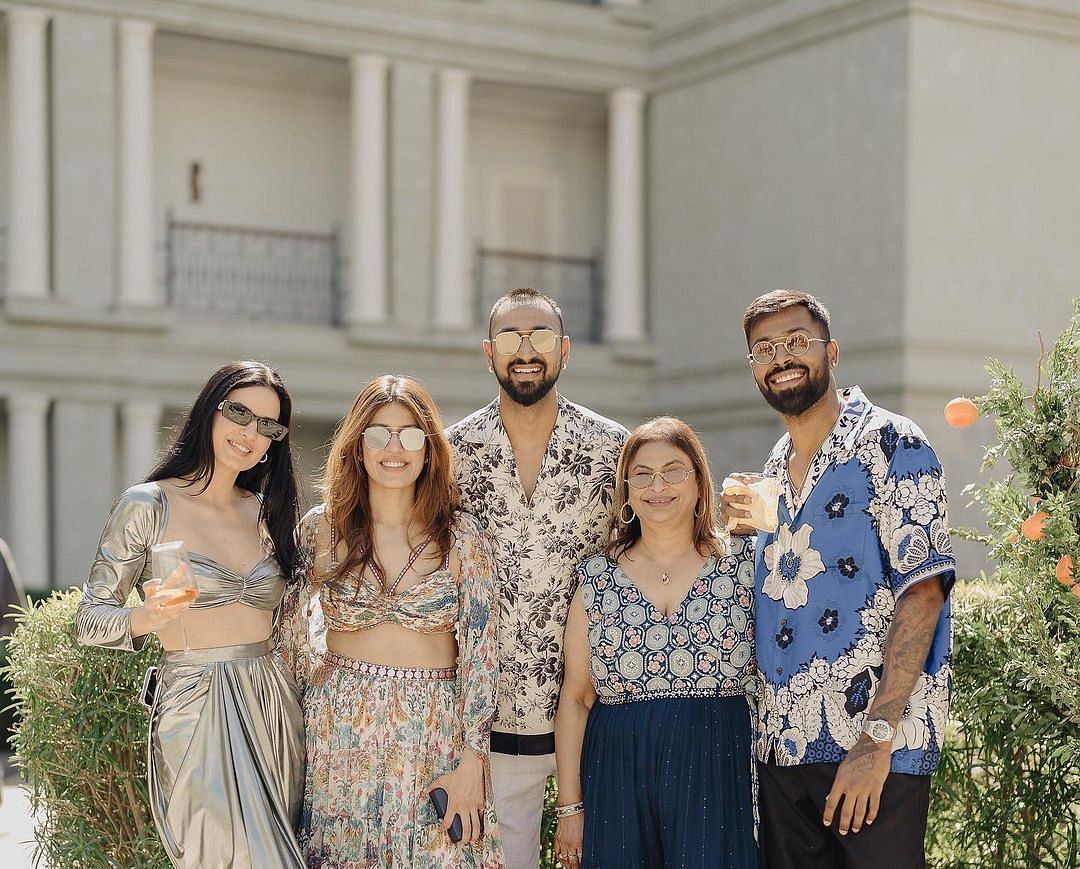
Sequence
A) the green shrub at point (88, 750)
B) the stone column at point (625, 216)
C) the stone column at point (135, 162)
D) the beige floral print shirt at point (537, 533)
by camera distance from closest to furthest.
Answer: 1. the beige floral print shirt at point (537, 533)
2. the green shrub at point (88, 750)
3. the stone column at point (135, 162)
4. the stone column at point (625, 216)

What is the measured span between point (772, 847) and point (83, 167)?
14.3m

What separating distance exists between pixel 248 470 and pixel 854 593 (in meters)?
1.93

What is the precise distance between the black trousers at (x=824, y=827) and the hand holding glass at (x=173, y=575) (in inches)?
68.9

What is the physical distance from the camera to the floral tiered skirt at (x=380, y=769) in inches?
173

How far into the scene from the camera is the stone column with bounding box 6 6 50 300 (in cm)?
1633

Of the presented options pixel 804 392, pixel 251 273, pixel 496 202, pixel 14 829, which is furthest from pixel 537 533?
pixel 496 202

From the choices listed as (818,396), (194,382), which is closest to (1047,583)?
(818,396)

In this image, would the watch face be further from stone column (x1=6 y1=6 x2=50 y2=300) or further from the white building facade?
stone column (x1=6 y1=6 x2=50 y2=300)

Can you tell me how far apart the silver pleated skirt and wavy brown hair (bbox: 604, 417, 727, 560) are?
1.20m

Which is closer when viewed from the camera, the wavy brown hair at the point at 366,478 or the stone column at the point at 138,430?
the wavy brown hair at the point at 366,478

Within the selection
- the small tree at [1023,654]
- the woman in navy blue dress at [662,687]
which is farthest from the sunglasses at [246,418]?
the small tree at [1023,654]

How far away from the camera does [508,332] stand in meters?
4.97

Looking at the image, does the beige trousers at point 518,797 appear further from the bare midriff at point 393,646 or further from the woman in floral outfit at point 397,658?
the bare midriff at point 393,646

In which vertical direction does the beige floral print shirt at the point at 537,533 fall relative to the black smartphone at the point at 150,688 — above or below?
above
